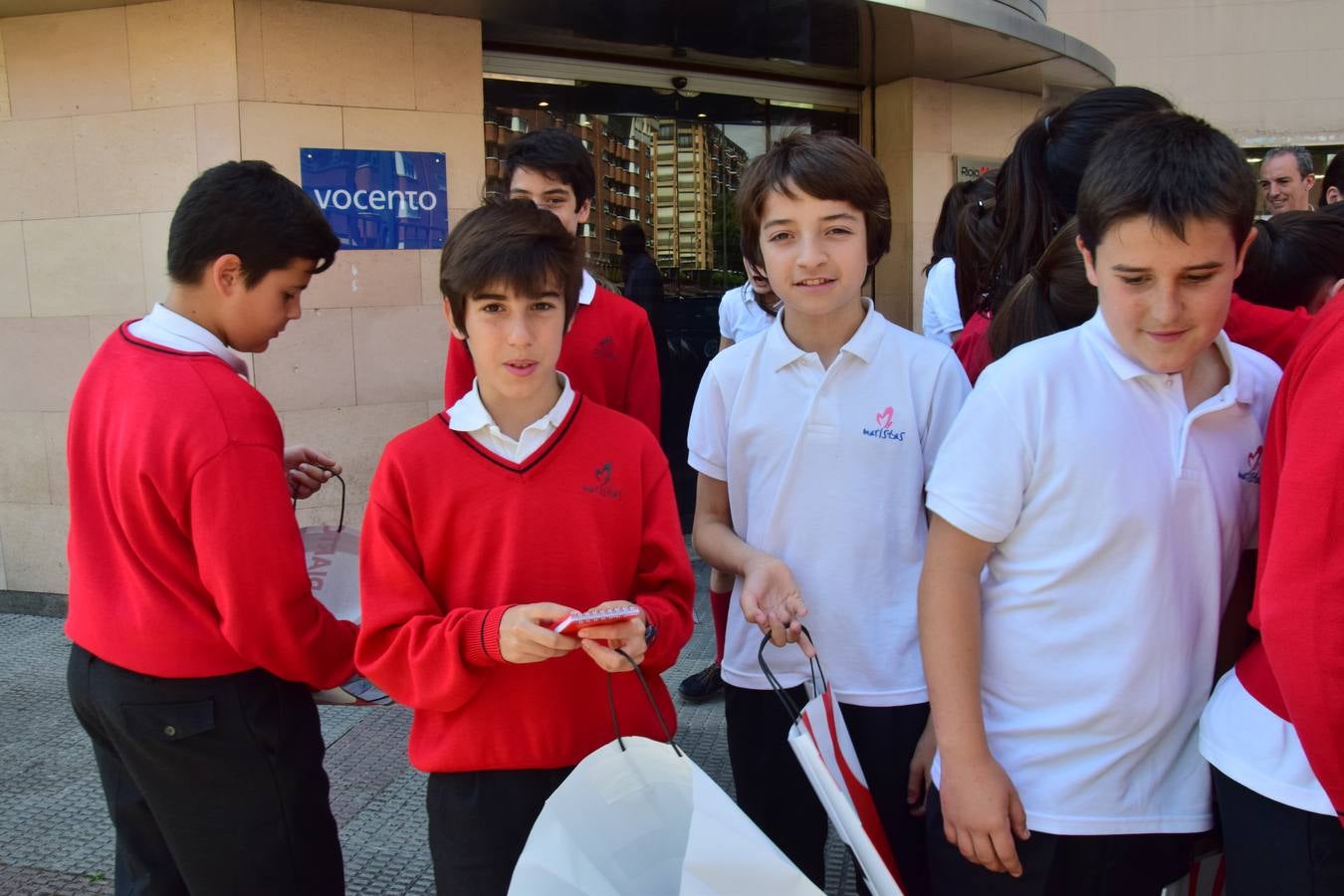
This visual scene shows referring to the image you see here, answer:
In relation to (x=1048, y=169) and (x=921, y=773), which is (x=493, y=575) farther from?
(x=1048, y=169)

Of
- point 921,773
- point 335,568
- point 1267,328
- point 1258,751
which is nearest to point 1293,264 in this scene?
point 1267,328

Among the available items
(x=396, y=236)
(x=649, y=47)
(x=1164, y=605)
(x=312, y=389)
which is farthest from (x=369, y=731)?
(x=649, y=47)

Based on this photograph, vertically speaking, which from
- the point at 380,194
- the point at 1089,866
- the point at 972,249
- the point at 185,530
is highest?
the point at 380,194

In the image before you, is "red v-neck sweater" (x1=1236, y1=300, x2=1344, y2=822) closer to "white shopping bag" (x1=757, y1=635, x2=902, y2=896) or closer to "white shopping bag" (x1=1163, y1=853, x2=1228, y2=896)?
"white shopping bag" (x1=1163, y1=853, x2=1228, y2=896)

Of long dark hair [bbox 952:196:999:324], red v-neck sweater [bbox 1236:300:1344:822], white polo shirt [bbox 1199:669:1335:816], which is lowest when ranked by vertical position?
white polo shirt [bbox 1199:669:1335:816]

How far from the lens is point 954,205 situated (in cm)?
452

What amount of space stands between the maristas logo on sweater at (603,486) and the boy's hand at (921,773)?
715mm

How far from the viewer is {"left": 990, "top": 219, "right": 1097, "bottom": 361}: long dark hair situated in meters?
1.84

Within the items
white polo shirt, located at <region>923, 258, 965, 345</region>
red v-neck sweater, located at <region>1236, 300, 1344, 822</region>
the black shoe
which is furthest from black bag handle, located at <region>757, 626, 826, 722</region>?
white polo shirt, located at <region>923, 258, 965, 345</region>

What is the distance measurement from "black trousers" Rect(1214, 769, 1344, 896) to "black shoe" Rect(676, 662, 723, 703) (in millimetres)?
2942

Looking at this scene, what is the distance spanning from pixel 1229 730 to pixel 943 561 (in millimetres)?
464

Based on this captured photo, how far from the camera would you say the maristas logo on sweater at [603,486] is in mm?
1858

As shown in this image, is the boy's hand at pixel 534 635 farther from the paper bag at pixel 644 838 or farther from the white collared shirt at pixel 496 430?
the white collared shirt at pixel 496 430

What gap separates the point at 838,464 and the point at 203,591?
49.9 inches
